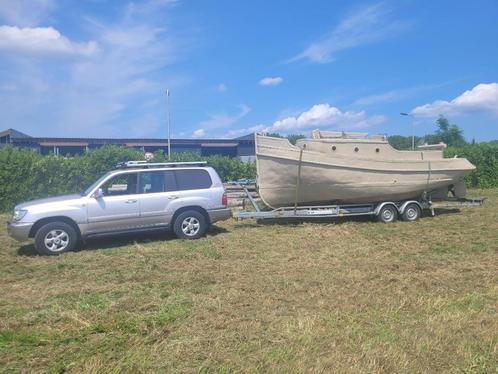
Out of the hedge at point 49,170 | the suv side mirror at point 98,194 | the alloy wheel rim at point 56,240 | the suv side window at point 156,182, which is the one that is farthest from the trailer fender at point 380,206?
the hedge at point 49,170

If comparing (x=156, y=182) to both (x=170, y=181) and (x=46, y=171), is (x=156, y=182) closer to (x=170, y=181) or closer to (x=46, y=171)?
(x=170, y=181)

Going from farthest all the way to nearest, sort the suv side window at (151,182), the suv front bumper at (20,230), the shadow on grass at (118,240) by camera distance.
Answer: the suv side window at (151,182), the shadow on grass at (118,240), the suv front bumper at (20,230)

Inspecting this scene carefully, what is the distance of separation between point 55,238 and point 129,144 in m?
39.3

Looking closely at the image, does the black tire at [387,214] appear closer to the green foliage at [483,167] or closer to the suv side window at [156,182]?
the suv side window at [156,182]

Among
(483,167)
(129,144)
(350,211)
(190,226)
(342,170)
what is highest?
(129,144)

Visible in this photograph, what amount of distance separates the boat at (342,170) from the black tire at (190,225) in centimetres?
239

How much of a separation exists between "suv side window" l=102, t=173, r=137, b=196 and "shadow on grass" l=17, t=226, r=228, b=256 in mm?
956

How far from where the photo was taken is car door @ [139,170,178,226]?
9.94 meters

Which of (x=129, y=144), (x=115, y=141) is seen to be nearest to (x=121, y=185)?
(x=129, y=144)

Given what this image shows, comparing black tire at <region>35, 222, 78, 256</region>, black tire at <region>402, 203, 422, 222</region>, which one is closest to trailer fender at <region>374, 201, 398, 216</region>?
black tire at <region>402, 203, 422, 222</region>

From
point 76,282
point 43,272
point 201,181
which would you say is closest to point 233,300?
point 76,282

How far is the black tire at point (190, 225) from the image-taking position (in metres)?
→ 10.3

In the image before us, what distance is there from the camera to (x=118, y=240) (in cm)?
1063

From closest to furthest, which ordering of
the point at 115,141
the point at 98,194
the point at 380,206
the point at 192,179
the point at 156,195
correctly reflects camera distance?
the point at 98,194
the point at 156,195
the point at 192,179
the point at 380,206
the point at 115,141
